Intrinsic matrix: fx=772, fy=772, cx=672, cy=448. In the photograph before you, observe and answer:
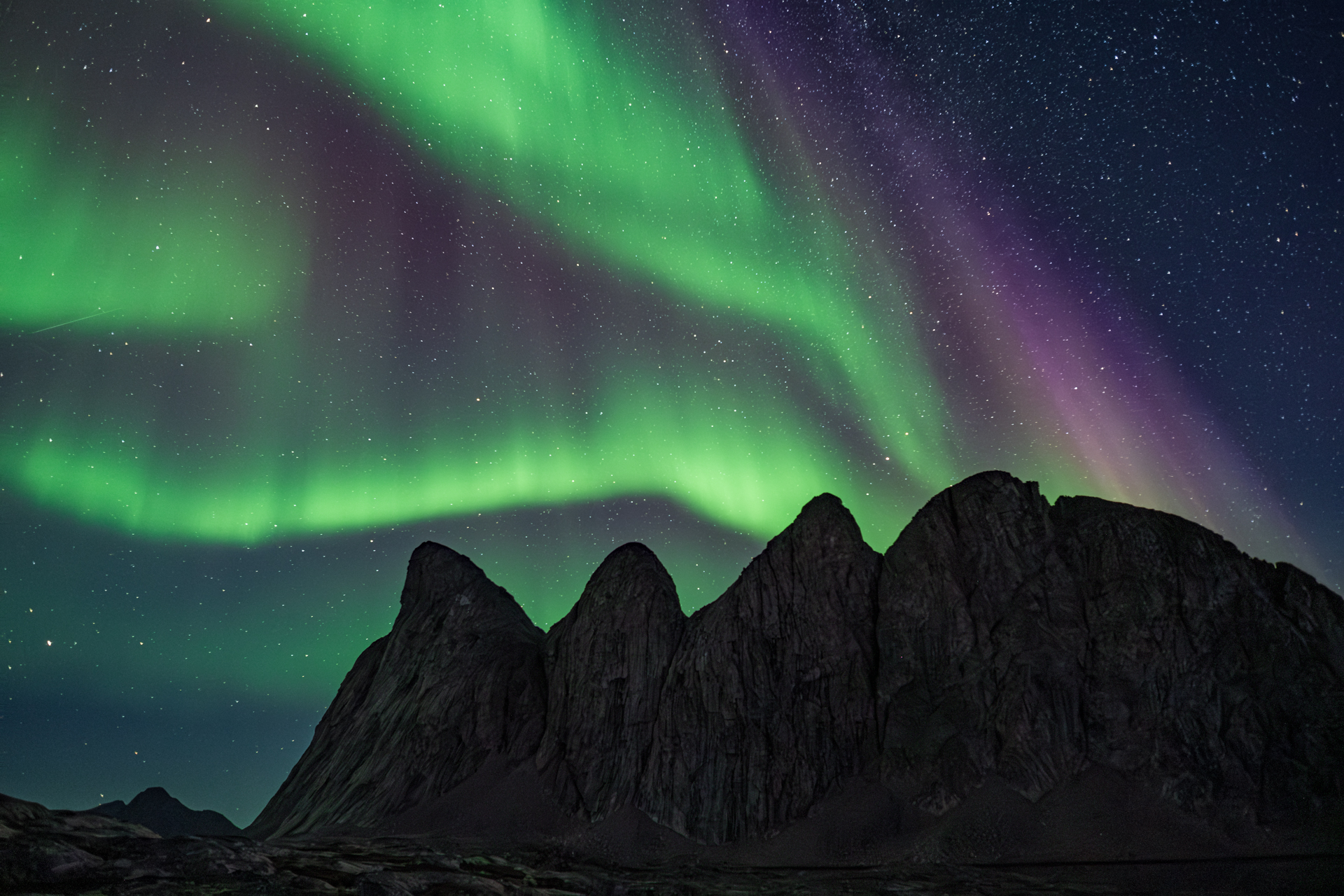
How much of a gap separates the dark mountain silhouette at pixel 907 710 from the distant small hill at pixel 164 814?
A: 38849 millimetres

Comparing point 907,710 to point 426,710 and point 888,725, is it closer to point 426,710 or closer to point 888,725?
point 888,725

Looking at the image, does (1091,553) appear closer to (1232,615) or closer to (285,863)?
(1232,615)

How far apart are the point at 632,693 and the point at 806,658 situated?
72.4ft

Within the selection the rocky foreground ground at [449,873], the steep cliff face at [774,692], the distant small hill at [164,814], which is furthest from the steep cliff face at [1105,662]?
Answer: the distant small hill at [164,814]

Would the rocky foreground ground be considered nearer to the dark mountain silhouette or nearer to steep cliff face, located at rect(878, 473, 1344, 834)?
the dark mountain silhouette

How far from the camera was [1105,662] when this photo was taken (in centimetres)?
8406

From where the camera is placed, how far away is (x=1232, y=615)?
8256cm

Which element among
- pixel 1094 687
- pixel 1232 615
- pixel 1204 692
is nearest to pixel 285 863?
pixel 1094 687

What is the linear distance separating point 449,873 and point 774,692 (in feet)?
165

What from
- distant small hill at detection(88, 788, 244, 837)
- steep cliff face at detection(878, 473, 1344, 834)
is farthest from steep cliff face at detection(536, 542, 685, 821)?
distant small hill at detection(88, 788, 244, 837)

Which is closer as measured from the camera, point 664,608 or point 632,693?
point 632,693

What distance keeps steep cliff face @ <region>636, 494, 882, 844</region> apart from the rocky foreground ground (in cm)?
1475

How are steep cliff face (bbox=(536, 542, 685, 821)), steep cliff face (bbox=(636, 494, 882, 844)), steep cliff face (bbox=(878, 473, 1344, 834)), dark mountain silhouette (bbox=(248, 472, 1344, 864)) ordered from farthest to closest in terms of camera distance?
steep cliff face (bbox=(536, 542, 685, 821)) → steep cliff face (bbox=(636, 494, 882, 844)) → steep cliff face (bbox=(878, 473, 1344, 834)) → dark mountain silhouette (bbox=(248, 472, 1344, 864))

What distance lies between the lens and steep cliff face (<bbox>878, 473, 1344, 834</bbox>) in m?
74.2
